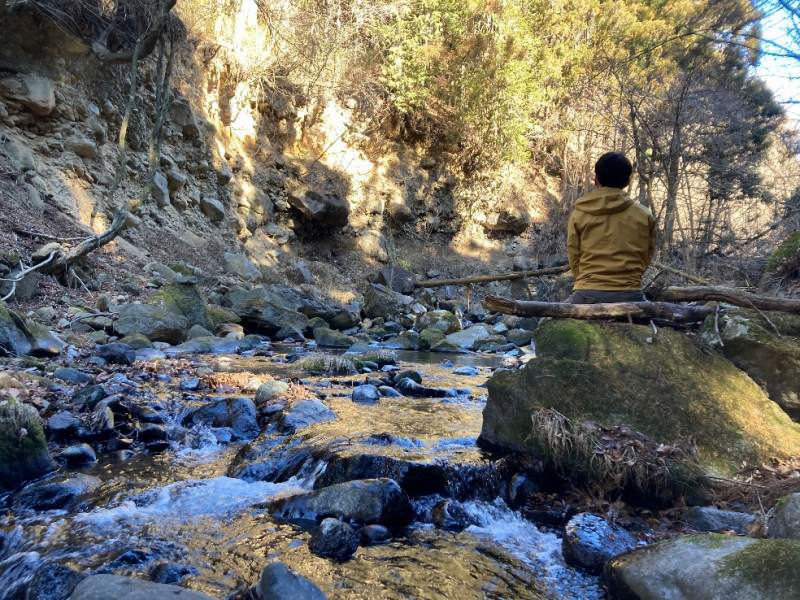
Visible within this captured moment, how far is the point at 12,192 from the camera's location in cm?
1038

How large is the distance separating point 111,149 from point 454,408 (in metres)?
12.2

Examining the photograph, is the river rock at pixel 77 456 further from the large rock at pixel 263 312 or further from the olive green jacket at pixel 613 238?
the large rock at pixel 263 312

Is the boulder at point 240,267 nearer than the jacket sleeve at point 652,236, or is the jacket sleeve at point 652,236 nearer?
the jacket sleeve at point 652,236

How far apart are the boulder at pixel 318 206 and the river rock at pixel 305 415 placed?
1545 cm

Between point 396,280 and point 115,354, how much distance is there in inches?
516

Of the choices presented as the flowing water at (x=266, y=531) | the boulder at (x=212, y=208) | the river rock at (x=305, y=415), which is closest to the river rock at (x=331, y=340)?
the river rock at (x=305, y=415)

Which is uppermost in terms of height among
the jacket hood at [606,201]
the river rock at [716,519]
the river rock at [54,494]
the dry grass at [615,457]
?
the jacket hood at [606,201]

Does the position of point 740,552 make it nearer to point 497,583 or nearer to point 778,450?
point 497,583

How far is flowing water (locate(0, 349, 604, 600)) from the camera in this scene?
283 cm

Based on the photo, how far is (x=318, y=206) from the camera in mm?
20453

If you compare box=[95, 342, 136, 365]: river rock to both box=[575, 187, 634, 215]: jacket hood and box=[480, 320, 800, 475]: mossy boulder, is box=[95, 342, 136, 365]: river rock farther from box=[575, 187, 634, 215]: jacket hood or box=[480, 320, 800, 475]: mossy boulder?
box=[575, 187, 634, 215]: jacket hood

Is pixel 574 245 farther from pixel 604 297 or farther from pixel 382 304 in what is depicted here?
pixel 382 304

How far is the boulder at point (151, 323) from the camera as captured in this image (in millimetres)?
8930

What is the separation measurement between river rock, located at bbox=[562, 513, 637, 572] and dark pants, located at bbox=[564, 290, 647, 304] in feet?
6.98
